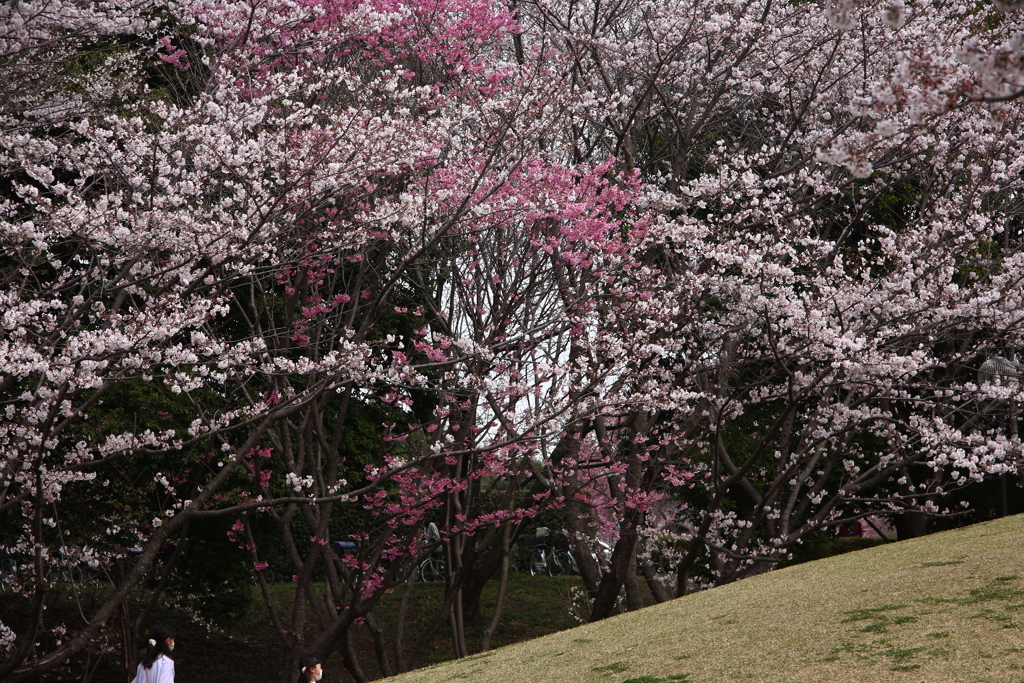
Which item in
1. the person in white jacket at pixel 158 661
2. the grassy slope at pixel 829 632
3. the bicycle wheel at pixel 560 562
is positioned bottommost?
the bicycle wheel at pixel 560 562

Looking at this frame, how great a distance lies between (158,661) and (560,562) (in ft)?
54.0

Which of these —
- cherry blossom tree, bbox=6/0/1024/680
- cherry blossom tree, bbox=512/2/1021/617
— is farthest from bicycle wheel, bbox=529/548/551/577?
cherry blossom tree, bbox=6/0/1024/680

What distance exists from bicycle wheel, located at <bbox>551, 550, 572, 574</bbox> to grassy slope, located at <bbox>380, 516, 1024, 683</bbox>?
13.1 metres

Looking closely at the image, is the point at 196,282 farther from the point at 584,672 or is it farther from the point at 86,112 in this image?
the point at 584,672

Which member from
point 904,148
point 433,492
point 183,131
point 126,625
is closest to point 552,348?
point 433,492

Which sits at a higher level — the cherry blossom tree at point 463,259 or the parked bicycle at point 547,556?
the cherry blossom tree at point 463,259

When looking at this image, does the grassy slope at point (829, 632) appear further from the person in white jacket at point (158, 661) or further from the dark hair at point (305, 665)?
the person in white jacket at point (158, 661)

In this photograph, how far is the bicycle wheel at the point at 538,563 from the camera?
2186cm

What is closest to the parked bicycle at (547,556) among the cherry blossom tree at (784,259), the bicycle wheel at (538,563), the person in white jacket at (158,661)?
the bicycle wheel at (538,563)

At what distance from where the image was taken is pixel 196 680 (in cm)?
1325

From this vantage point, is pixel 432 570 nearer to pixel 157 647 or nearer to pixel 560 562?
pixel 560 562

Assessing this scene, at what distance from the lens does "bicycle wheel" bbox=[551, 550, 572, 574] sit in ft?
71.6

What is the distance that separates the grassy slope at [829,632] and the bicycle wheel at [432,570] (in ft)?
39.0

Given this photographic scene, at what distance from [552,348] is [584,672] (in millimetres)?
4626
